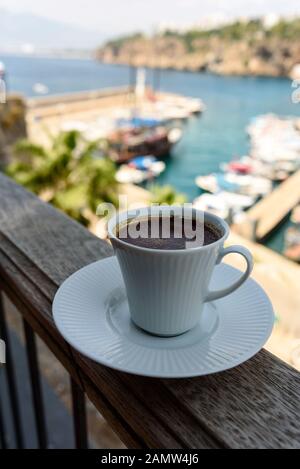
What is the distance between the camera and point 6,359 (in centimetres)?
99

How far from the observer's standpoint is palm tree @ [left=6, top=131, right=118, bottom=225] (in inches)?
293

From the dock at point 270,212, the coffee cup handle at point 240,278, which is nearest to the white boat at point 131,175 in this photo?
the dock at point 270,212

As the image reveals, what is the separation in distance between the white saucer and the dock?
11.1m

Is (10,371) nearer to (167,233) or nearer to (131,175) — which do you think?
(167,233)

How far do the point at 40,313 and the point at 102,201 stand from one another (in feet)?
24.3

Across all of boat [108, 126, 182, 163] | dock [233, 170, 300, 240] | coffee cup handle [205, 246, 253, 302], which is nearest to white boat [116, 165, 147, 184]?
boat [108, 126, 182, 163]

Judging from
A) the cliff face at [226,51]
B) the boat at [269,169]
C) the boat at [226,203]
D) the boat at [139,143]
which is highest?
the cliff face at [226,51]

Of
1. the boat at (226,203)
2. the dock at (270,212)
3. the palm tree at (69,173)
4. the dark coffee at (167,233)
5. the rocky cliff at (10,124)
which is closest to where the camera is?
the dark coffee at (167,233)

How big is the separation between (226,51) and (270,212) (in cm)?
5177

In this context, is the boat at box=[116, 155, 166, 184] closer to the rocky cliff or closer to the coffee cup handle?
the rocky cliff

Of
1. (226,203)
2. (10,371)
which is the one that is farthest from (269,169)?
(10,371)

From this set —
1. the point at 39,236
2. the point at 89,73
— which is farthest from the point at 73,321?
the point at 89,73

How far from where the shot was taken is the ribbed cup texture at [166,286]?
48 cm

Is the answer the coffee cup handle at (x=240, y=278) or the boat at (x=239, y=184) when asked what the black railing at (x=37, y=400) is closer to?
the coffee cup handle at (x=240, y=278)
